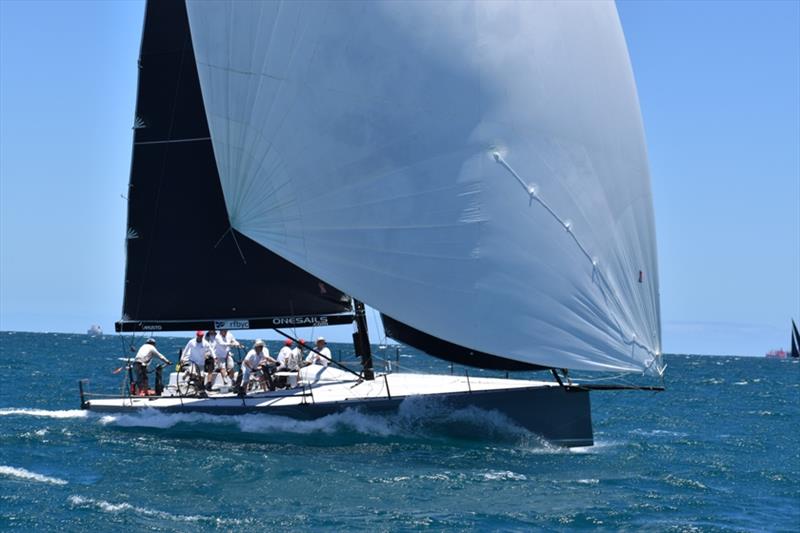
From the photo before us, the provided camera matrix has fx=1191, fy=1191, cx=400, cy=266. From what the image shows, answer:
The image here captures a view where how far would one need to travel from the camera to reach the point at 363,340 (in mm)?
24391

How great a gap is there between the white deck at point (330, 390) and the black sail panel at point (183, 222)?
151 cm

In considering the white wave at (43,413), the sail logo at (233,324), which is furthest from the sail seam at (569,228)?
the white wave at (43,413)

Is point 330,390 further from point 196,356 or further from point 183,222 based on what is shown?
point 183,222

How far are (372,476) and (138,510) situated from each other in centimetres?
407

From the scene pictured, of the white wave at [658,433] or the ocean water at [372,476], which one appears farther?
the white wave at [658,433]

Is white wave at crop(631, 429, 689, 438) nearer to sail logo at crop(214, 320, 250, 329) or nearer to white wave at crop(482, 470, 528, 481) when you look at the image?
white wave at crop(482, 470, 528, 481)

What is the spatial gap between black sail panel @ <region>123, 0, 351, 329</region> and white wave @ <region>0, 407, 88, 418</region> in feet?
10.1

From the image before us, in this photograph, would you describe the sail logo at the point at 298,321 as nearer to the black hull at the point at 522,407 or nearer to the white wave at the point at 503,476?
the black hull at the point at 522,407

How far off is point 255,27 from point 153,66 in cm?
455

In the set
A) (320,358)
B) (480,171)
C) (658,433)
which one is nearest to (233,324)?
(320,358)

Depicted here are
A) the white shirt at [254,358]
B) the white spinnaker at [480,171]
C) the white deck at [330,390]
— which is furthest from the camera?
the white shirt at [254,358]

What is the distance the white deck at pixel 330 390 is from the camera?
22109mm

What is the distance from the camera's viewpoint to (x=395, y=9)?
20.3 m

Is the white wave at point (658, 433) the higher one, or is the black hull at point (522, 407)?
the black hull at point (522, 407)
